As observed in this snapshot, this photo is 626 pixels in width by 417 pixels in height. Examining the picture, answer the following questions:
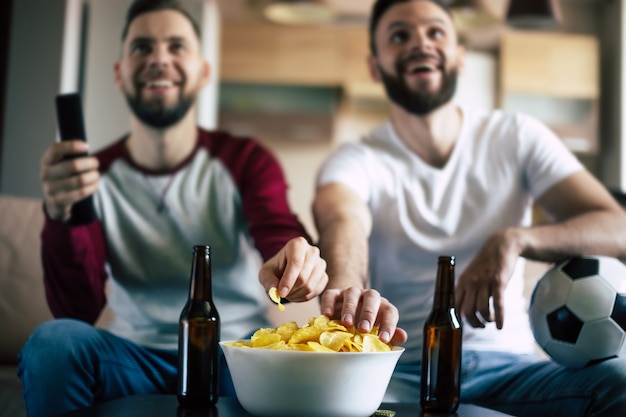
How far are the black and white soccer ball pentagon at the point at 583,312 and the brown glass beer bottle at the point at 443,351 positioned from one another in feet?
1.37

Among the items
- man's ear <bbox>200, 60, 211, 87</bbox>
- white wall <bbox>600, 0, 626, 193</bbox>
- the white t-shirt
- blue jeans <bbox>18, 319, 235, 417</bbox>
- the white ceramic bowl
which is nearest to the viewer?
the white ceramic bowl

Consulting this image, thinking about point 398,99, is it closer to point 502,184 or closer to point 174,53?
point 502,184

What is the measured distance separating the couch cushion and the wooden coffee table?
41.8 inches

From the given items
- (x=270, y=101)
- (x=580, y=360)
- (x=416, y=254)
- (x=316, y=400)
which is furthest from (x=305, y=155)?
(x=316, y=400)

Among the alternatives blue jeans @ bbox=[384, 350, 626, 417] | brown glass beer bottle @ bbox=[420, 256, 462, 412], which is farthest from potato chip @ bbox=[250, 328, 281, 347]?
blue jeans @ bbox=[384, 350, 626, 417]

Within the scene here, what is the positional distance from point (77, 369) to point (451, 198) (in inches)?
39.1

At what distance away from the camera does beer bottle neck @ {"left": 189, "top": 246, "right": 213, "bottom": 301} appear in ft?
3.42

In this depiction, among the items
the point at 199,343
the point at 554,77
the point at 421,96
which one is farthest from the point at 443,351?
the point at 554,77

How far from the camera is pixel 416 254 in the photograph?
6.09 ft

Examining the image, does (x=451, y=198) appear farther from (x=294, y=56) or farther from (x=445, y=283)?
(x=294, y=56)

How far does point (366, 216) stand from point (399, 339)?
0.72 meters

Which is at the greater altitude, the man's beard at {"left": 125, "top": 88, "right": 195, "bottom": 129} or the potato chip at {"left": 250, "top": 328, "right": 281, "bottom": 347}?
the man's beard at {"left": 125, "top": 88, "right": 195, "bottom": 129}

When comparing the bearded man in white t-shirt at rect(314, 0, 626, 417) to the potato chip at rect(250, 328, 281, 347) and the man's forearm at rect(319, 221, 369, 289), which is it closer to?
the man's forearm at rect(319, 221, 369, 289)

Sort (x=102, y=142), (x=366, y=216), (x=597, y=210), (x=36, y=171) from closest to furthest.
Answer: (x=597, y=210), (x=366, y=216), (x=102, y=142), (x=36, y=171)
